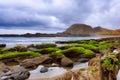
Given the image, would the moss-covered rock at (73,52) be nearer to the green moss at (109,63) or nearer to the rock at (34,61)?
the rock at (34,61)

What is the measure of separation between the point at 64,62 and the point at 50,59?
2759 mm

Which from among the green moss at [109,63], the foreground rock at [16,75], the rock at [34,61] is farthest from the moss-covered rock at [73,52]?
the green moss at [109,63]

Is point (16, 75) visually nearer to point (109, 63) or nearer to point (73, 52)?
point (109, 63)

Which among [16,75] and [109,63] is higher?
[109,63]

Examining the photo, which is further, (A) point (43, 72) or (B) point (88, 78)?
(A) point (43, 72)

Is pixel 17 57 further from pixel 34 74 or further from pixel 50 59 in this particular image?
pixel 34 74

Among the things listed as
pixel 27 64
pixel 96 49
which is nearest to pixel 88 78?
pixel 27 64

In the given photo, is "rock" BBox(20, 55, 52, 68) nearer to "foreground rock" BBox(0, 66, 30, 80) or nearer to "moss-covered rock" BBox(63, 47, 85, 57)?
"foreground rock" BBox(0, 66, 30, 80)

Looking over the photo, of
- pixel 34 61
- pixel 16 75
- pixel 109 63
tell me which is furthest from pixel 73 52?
pixel 109 63

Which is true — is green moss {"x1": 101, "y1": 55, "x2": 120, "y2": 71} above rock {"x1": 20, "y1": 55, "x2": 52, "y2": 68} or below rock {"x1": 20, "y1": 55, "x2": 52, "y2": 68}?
above

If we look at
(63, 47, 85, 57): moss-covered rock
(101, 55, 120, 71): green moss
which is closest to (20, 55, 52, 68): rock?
(63, 47, 85, 57): moss-covered rock

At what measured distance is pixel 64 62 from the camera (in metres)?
23.3

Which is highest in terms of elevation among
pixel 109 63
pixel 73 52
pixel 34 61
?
pixel 109 63

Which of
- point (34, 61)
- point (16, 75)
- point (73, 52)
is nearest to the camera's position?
point (16, 75)
